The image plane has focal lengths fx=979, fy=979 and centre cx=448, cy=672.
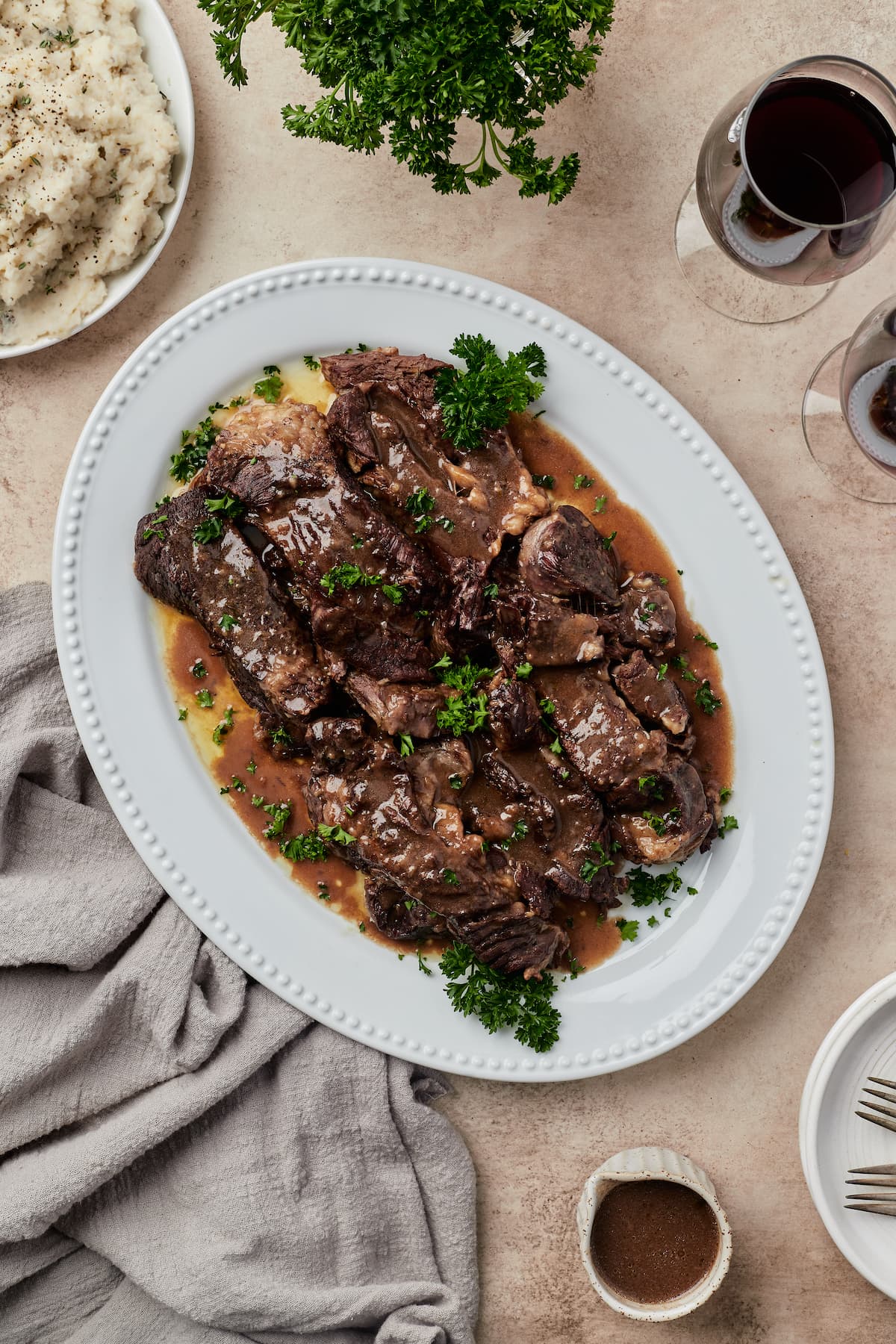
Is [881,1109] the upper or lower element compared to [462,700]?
lower

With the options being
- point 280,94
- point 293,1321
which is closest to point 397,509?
point 280,94

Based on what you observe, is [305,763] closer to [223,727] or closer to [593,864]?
[223,727]

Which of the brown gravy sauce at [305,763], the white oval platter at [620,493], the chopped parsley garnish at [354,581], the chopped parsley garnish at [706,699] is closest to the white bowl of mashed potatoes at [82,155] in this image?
the white oval platter at [620,493]

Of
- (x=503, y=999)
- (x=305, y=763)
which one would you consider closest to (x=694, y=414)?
(x=305, y=763)

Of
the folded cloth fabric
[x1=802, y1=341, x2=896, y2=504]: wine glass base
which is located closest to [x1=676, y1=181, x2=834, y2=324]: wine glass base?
[x1=802, y1=341, x2=896, y2=504]: wine glass base

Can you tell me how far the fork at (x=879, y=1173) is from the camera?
204 inches

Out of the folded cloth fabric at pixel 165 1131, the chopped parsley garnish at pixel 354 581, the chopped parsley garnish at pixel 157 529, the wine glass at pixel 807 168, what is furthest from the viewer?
the folded cloth fabric at pixel 165 1131

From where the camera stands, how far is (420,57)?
4.10 metres

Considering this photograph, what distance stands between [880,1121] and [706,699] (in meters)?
2.40

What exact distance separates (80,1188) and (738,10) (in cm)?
718

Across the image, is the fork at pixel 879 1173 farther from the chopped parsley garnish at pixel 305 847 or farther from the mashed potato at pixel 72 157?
the mashed potato at pixel 72 157

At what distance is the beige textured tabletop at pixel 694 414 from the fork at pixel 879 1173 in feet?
1.21

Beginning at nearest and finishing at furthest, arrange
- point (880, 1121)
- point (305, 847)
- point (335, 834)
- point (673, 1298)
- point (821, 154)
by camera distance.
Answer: point (821, 154) → point (335, 834) → point (673, 1298) → point (880, 1121) → point (305, 847)

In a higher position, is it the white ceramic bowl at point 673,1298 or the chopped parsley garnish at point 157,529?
the chopped parsley garnish at point 157,529
